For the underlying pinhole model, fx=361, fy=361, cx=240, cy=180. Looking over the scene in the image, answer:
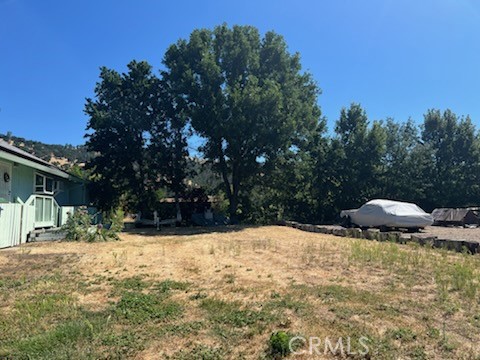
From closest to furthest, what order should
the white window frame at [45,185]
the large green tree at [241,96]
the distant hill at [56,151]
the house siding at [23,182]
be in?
the house siding at [23,182] < the white window frame at [45,185] < the large green tree at [241,96] < the distant hill at [56,151]

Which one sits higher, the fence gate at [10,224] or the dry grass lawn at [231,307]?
the fence gate at [10,224]

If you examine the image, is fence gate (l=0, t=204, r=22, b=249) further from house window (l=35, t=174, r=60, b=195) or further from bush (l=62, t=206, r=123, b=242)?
house window (l=35, t=174, r=60, b=195)

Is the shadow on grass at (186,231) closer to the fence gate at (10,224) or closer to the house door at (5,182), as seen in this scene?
the house door at (5,182)

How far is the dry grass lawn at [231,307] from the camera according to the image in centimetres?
343

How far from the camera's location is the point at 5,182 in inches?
503

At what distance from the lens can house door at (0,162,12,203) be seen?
12531mm

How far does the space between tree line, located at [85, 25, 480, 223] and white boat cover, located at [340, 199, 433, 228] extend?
645 cm

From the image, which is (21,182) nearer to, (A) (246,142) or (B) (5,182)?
(B) (5,182)

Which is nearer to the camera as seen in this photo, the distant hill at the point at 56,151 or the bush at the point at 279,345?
the bush at the point at 279,345

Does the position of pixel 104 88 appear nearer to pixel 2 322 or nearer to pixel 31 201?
pixel 31 201

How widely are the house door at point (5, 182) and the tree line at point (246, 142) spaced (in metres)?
10.3

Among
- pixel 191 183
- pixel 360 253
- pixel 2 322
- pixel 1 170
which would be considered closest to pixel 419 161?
pixel 191 183

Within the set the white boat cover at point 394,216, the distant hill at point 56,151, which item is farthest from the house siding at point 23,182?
the distant hill at point 56,151

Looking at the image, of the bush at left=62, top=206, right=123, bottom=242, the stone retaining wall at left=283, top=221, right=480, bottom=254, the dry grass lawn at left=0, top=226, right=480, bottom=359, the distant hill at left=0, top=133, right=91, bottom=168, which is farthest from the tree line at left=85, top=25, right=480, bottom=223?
the distant hill at left=0, top=133, right=91, bottom=168
